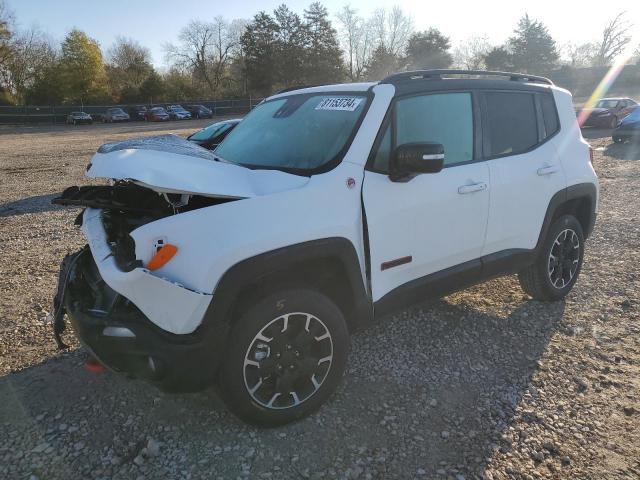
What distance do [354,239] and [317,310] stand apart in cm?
45

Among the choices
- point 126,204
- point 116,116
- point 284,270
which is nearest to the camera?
point 284,270

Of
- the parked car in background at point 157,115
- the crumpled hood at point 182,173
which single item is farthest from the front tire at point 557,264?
the parked car in background at point 157,115

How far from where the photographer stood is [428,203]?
319 cm

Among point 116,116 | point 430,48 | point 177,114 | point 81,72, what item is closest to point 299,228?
point 177,114

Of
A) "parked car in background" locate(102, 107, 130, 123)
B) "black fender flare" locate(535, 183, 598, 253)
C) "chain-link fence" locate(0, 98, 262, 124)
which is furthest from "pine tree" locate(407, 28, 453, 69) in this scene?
"black fender flare" locate(535, 183, 598, 253)

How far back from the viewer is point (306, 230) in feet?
8.74

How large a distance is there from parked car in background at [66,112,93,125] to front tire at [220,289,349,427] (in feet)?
159

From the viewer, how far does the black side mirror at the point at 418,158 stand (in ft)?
9.36

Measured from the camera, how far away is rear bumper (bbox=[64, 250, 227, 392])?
2418 millimetres

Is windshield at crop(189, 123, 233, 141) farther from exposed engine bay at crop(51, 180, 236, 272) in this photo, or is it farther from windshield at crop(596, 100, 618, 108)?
windshield at crop(596, 100, 618, 108)

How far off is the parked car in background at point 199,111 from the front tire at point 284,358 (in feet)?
162

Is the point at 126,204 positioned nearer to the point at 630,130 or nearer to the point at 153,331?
the point at 153,331

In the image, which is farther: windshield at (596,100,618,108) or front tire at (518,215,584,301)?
windshield at (596,100,618,108)

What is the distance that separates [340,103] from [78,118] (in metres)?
47.8
